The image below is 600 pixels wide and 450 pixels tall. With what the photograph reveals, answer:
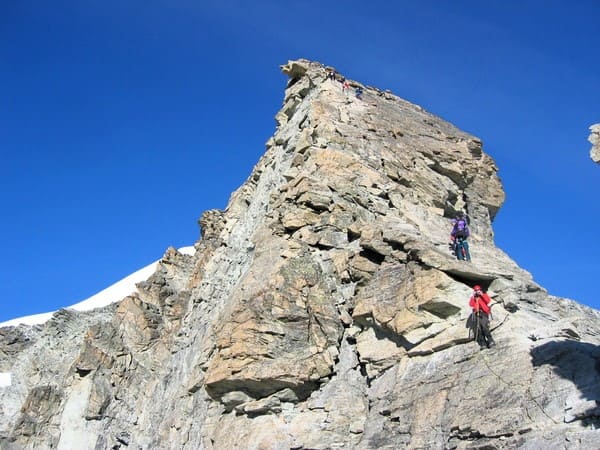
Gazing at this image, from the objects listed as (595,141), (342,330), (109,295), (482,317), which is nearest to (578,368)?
(482,317)

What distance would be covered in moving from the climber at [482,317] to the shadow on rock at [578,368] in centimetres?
132

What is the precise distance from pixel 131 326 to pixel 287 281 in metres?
21.7

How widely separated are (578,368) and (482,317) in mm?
2844

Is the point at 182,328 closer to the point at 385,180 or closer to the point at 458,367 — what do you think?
the point at 385,180

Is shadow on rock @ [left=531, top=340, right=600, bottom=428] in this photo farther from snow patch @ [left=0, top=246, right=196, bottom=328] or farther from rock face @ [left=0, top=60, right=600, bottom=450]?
snow patch @ [left=0, top=246, right=196, bottom=328]

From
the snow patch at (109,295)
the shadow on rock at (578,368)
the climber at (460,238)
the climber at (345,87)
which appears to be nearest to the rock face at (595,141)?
the shadow on rock at (578,368)

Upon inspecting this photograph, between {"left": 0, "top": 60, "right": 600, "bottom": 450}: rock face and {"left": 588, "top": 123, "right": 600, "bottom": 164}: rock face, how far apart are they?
4535 mm

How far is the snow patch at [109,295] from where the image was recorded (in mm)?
76938

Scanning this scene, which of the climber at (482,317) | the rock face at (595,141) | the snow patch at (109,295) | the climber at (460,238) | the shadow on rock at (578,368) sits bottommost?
the shadow on rock at (578,368)

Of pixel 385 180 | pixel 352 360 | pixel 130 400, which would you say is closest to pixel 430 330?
pixel 352 360

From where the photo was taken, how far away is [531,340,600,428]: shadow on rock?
12594 millimetres

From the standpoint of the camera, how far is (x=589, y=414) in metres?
12.5

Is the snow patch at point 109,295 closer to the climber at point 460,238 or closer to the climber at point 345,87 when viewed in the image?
the climber at point 345,87

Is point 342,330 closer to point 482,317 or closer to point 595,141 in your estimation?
point 482,317
